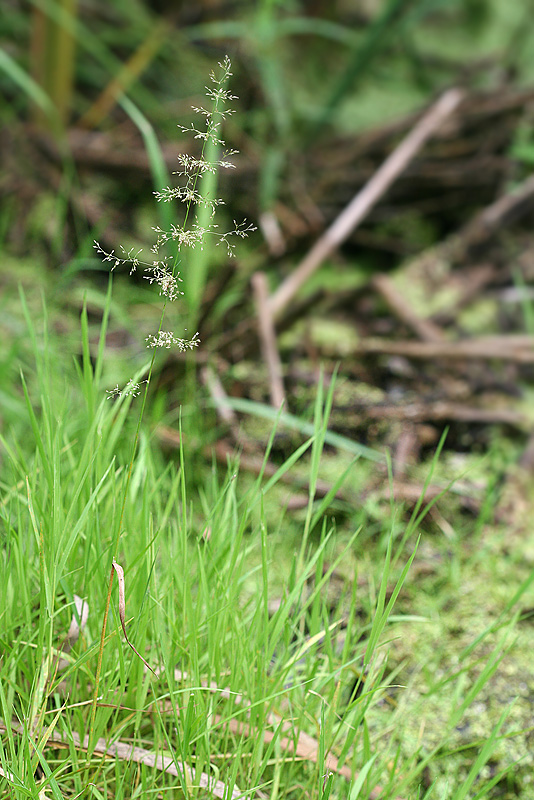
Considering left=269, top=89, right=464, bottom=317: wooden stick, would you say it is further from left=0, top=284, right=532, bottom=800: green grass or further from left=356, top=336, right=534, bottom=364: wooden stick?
left=0, top=284, right=532, bottom=800: green grass

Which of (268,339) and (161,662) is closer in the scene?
(161,662)

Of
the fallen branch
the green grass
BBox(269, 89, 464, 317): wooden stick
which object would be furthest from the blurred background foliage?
the fallen branch

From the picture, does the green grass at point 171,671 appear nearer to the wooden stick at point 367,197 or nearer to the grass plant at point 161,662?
the grass plant at point 161,662

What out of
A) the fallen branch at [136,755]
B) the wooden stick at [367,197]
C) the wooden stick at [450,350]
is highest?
the wooden stick at [367,197]

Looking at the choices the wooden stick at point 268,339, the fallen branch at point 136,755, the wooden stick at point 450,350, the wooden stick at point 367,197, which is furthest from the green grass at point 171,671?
the wooden stick at point 367,197

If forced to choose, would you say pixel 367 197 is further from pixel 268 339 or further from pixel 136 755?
pixel 136 755

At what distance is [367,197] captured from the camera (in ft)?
5.67

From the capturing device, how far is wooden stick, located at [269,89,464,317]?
1562 mm

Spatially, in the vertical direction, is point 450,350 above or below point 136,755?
above

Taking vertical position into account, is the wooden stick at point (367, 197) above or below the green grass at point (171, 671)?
above

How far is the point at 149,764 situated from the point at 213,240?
4.43 feet

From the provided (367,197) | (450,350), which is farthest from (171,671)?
(367,197)

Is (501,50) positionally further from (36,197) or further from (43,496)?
(43,496)

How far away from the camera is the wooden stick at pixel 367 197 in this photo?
1.56 m
